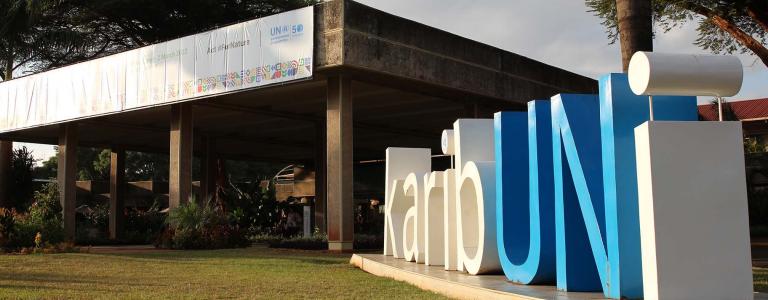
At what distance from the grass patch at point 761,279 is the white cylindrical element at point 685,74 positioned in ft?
10.8

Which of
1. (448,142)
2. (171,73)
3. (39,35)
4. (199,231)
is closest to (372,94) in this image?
(171,73)

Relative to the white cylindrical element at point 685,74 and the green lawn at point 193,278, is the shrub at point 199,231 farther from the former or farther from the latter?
the white cylindrical element at point 685,74

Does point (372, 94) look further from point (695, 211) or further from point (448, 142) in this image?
point (695, 211)

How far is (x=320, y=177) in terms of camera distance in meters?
28.5

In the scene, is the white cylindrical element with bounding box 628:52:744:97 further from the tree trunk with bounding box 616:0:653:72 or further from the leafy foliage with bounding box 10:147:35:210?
the leafy foliage with bounding box 10:147:35:210

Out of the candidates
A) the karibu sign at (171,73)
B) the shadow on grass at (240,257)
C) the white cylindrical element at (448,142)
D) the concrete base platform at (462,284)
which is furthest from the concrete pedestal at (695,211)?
the karibu sign at (171,73)

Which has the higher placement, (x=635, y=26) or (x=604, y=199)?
(x=635, y=26)

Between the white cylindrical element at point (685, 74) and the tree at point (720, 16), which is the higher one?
the tree at point (720, 16)

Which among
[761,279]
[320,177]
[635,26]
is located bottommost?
[761,279]

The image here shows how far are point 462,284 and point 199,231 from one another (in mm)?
13668

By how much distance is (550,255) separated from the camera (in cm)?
779

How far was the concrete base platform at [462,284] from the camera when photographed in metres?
6.98

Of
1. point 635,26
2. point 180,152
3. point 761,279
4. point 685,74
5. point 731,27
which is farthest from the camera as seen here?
point 180,152

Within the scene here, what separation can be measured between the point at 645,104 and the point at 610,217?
42.5 inches
